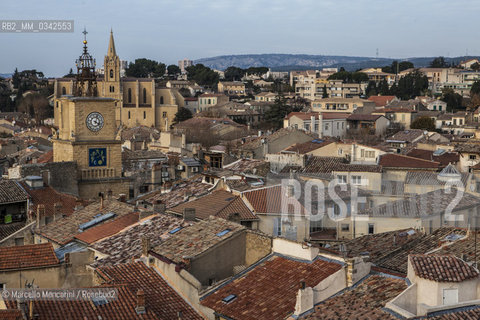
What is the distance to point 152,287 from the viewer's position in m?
15.4

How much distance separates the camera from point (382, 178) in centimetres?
3050

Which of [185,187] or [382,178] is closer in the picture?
[185,187]

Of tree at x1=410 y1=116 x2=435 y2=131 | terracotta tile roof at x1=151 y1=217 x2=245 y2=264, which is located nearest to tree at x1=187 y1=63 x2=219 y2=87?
tree at x1=410 y1=116 x2=435 y2=131

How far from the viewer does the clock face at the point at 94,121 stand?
102 ft

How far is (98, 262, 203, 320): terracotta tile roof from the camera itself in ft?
47.9

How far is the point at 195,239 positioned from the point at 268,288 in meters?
2.68

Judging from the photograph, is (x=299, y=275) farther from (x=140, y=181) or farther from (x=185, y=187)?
(x=140, y=181)

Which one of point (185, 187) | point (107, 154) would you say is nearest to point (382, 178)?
point (185, 187)

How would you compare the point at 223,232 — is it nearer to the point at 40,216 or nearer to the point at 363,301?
the point at 363,301

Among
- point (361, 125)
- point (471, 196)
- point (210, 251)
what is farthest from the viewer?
point (361, 125)

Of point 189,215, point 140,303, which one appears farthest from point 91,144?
point 140,303

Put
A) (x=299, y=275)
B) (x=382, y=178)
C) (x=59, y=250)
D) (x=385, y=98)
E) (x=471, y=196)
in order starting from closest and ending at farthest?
(x=299, y=275), (x=59, y=250), (x=471, y=196), (x=382, y=178), (x=385, y=98)

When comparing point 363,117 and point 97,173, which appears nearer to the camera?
point 97,173

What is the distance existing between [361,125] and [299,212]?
50280 mm
